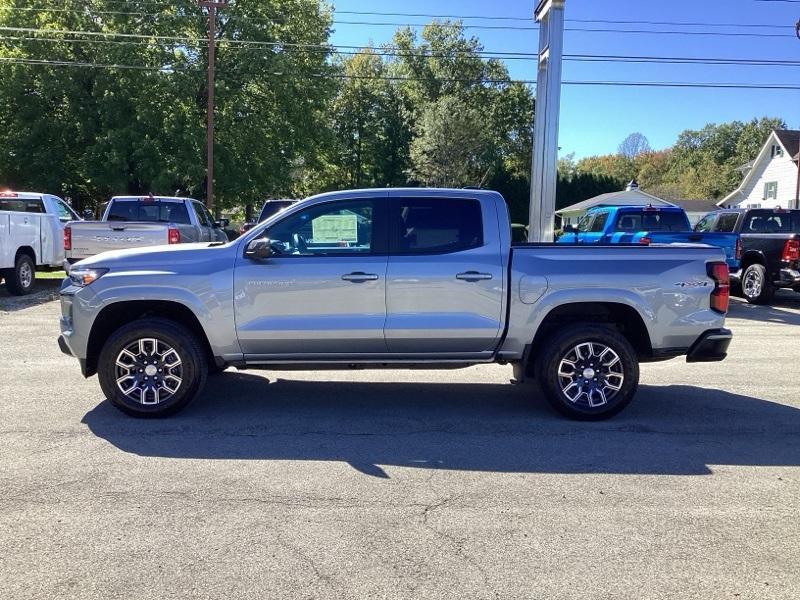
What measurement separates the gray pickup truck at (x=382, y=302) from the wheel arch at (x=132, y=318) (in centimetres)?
2

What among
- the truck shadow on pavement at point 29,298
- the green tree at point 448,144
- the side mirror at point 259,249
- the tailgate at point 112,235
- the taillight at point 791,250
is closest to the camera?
the side mirror at point 259,249

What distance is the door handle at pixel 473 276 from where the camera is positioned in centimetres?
582

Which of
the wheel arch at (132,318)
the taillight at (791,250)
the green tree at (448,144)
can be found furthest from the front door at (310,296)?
the green tree at (448,144)

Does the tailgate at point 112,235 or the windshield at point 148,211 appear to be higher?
the windshield at point 148,211

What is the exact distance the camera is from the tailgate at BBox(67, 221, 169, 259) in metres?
12.6

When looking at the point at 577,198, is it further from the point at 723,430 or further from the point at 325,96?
the point at 723,430

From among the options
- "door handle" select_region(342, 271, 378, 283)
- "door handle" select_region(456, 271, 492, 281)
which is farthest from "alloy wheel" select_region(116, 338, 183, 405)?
"door handle" select_region(456, 271, 492, 281)

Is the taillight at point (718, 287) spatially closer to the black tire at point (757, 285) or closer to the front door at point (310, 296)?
the front door at point (310, 296)

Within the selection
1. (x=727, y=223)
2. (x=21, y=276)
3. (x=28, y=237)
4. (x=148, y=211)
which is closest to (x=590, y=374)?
(x=727, y=223)

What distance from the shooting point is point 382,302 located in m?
5.85

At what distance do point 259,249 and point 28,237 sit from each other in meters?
10.5

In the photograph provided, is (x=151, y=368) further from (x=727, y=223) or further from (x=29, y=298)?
(x=727, y=223)

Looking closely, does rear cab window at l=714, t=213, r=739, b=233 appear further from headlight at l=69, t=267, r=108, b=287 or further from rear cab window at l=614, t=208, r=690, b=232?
headlight at l=69, t=267, r=108, b=287

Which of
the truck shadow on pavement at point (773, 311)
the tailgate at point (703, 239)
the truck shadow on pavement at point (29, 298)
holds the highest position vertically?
the tailgate at point (703, 239)
